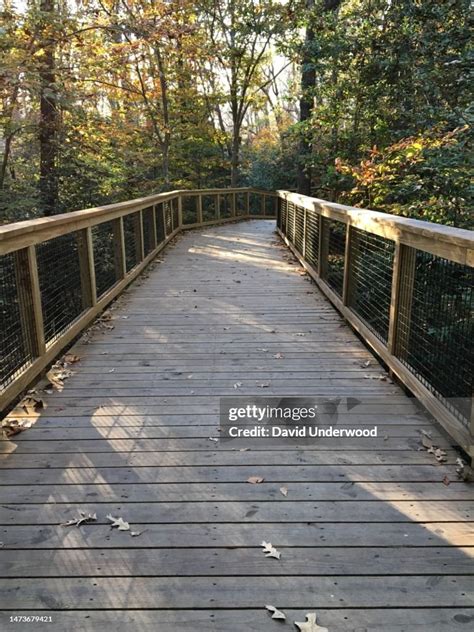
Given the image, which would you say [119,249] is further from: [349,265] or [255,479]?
[255,479]

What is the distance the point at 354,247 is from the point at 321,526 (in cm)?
304

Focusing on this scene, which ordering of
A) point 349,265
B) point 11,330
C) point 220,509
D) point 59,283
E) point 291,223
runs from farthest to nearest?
point 291,223 < point 349,265 < point 59,283 < point 11,330 < point 220,509

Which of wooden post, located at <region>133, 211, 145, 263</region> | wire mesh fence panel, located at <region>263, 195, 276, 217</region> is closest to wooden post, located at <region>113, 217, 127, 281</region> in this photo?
wooden post, located at <region>133, 211, 145, 263</region>

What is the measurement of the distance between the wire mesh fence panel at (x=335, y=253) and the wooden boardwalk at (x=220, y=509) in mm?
1773

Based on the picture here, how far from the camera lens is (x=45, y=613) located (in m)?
1.63

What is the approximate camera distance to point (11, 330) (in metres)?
3.17

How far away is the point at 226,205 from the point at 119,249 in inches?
422

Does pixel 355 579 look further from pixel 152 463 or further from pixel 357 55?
pixel 357 55

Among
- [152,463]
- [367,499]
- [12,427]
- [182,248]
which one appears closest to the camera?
[367,499]

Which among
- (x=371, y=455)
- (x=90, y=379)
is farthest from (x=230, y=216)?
(x=371, y=455)

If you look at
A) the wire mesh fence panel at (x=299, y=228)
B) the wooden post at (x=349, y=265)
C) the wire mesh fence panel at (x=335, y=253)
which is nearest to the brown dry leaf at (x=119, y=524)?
the wooden post at (x=349, y=265)

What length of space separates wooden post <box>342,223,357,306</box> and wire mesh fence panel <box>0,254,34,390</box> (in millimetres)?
2754

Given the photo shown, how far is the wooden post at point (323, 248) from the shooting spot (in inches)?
236

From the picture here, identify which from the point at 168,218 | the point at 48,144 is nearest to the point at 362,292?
the point at 168,218
